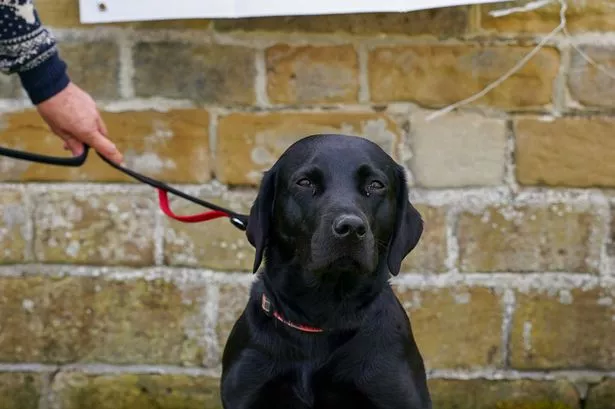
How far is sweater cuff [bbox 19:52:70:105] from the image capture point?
3150mm

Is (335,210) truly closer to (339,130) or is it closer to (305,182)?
(305,182)

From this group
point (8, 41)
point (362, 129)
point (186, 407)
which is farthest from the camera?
point (186, 407)

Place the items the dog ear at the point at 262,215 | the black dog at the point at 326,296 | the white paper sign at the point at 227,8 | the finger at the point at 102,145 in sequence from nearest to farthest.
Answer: the black dog at the point at 326,296 < the dog ear at the point at 262,215 < the finger at the point at 102,145 < the white paper sign at the point at 227,8

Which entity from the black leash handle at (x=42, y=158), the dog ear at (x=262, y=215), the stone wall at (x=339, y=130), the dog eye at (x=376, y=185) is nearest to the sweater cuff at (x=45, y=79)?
the black leash handle at (x=42, y=158)

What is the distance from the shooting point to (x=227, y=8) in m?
3.81

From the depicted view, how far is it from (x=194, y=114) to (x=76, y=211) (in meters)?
0.62

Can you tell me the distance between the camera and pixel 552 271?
4.07m

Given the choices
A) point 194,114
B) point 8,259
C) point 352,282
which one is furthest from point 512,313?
point 8,259

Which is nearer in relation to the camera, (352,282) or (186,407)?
(352,282)

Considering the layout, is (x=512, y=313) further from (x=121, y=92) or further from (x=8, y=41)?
(x=8, y=41)

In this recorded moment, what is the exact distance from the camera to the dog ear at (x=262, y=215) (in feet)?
10.1

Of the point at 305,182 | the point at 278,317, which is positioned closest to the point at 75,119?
the point at 305,182

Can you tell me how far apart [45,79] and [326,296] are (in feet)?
3.58

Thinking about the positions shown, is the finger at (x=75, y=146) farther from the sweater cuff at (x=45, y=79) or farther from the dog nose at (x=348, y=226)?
the dog nose at (x=348, y=226)
